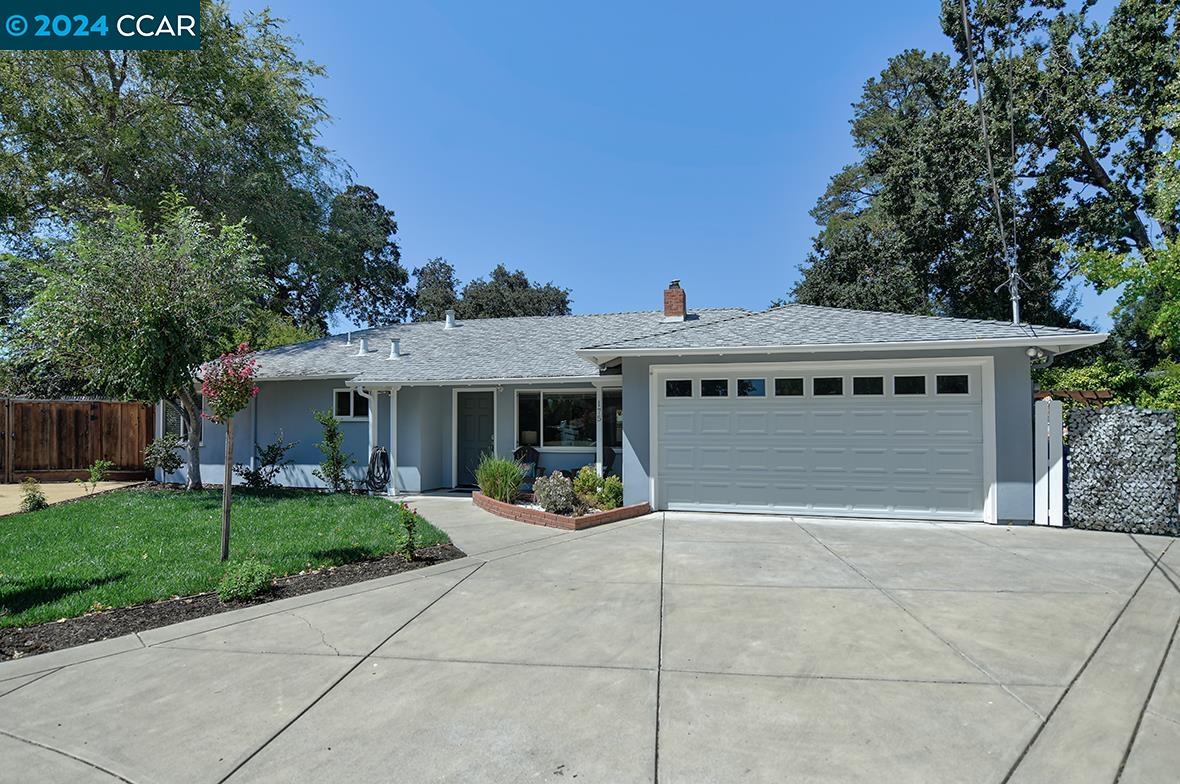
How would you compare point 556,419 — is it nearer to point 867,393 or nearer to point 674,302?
point 674,302

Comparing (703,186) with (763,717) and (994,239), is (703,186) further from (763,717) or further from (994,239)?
(763,717)

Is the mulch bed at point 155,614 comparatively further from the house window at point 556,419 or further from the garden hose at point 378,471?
the garden hose at point 378,471

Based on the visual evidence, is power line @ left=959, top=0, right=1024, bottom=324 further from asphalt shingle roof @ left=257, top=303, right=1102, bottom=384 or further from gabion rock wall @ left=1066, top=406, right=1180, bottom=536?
gabion rock wall @ left=1066, top=406, right=1180, bottom=536

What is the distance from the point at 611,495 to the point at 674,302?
5.78 metres

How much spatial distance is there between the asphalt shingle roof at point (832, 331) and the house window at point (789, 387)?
2.40ft

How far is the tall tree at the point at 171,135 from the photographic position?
55.7ft

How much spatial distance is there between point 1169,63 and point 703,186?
13114mm

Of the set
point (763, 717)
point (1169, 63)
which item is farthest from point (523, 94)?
point (1169, 63)

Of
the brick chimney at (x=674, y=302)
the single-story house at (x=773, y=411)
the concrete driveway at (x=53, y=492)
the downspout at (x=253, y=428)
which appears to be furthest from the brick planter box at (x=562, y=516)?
the concrete driveway at (x=53, y=492)

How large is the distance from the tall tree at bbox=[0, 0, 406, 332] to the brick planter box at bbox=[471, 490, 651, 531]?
1062cm

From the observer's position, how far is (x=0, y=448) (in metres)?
15.1

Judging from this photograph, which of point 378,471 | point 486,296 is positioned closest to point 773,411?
point 378,471

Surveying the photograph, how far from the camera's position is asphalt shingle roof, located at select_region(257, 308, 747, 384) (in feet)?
42.1

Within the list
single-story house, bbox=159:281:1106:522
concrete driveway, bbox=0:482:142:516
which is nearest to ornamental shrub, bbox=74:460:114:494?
concrete driveway, bbox=0:482:142:516
